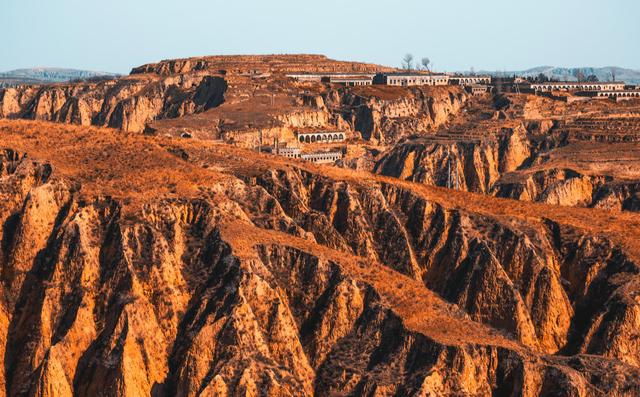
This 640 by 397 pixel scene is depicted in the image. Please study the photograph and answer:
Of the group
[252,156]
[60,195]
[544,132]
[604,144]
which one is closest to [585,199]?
[604,144]

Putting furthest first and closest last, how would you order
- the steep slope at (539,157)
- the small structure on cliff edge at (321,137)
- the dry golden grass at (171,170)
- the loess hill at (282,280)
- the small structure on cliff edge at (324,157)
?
the small structure on cliff edge at (321,137)
the small structure on cliff edge at (324,157)
the steep slope at (539,157)
the dry golden grass at (171,170)
the loess hill at (282,280)

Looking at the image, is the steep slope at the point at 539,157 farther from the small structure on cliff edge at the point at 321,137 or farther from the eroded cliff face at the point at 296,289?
the eroded cliff face at the point at 296,289

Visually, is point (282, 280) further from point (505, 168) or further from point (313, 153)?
point (505, 168)

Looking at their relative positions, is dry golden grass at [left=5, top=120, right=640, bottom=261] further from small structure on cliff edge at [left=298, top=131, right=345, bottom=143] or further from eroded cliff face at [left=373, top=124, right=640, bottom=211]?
small structure on cliff edge at [left=298, top=131, right=345, bottom=143]

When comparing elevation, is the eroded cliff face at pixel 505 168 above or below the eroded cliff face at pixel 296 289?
below

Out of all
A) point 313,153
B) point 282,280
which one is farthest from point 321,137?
point 282,280

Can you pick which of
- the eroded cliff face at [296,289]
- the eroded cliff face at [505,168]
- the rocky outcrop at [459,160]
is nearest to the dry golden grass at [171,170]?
the eroded cliff face at [296,289]

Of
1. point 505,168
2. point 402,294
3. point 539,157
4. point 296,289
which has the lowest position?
Result: point 505,168
